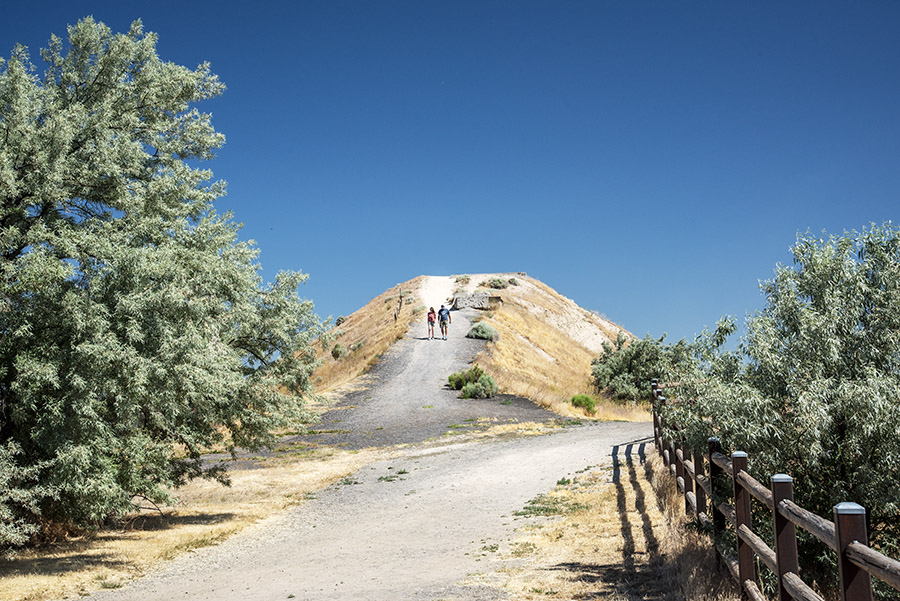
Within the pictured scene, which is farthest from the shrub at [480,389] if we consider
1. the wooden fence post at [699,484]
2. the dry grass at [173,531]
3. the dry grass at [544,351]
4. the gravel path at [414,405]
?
the wooden fence post at [699,484]

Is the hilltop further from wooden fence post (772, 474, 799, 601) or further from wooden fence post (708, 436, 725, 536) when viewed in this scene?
wooden fence post (772, 474, 799, 601)

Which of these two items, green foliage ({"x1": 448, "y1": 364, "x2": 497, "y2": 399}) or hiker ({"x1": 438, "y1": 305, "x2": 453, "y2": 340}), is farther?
hiker ({"x1": 438, "y1": 305, "x2": 453, "y2": 340})

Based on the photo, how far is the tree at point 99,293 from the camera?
31.2 ft

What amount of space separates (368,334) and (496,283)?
69.6 ft

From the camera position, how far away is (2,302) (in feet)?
32.2

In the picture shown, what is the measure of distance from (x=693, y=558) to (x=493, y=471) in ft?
32.8

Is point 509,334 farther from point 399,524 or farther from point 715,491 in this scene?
point 715,491

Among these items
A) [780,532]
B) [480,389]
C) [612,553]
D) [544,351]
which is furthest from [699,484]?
[544,351]

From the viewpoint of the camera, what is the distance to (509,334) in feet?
162

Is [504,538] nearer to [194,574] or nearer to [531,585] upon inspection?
[531,585]

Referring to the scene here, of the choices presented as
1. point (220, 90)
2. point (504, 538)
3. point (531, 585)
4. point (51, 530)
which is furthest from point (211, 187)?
point (531, 585)

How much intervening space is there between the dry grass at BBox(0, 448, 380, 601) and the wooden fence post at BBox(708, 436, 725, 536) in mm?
7413

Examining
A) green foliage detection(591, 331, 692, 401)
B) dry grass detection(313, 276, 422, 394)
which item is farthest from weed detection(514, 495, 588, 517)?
green foliage detection(591, 331, 692, 401)

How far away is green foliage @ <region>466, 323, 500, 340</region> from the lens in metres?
45.8
